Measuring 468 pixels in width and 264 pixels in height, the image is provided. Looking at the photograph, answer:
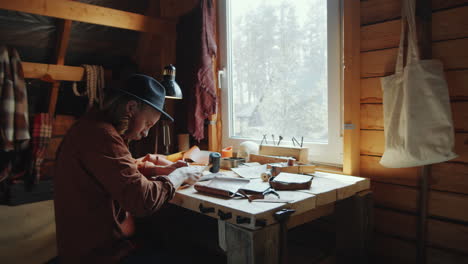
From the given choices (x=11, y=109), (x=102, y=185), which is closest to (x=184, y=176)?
(x=102, y=185)

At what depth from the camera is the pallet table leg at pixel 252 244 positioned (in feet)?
3.91

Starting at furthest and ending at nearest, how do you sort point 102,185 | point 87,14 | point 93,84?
point 93,84 → point 87,14 → point 102,185

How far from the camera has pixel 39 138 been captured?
3.06 metres

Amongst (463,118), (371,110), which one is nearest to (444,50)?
(463,118)

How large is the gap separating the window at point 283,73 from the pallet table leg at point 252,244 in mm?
1063

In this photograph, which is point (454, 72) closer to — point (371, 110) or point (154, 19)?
point (371, 110)

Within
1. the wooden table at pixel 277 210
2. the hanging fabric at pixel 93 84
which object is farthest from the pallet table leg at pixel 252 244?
the hanging fabric at pixel 93 84

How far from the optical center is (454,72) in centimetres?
153

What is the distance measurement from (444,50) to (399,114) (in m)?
0.38

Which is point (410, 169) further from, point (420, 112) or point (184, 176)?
point (184, 176)

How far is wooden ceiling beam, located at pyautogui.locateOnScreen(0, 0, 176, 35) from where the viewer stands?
2.42 metres

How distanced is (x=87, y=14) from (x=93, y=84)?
0.78m

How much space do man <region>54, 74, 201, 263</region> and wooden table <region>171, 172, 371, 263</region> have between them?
289mm

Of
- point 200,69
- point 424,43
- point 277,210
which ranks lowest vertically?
point 277,210
